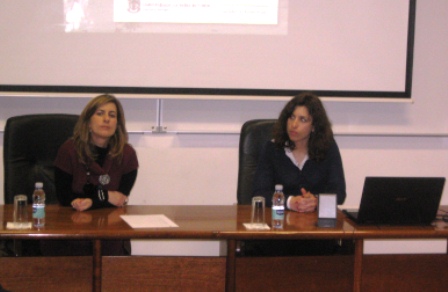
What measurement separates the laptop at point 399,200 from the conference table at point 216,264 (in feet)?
0.14

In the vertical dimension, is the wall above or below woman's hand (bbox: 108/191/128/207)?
above

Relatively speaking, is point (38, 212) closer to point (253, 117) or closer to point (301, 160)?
point (301, 160)

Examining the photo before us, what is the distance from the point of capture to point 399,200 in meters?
2.42

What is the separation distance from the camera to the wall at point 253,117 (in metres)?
3.79

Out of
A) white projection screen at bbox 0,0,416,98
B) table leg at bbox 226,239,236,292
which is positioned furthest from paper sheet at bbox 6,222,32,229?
white projection screen at bbox 0,0,416,98

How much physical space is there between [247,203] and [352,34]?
1.39 metres

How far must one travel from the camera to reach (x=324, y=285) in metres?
2.47

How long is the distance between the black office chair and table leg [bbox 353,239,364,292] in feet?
4.82

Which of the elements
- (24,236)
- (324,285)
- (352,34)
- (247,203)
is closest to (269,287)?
(324,285)

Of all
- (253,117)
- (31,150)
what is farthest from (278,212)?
(253,117)

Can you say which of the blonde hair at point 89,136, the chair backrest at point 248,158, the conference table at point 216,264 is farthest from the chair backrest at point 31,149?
the chair backrest at point 248,158

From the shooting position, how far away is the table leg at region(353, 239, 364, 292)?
2403mm

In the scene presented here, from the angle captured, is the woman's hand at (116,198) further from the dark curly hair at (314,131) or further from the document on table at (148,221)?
the dark curly hair at (314,131)

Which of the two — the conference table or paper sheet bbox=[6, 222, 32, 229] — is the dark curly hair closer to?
the conference table
